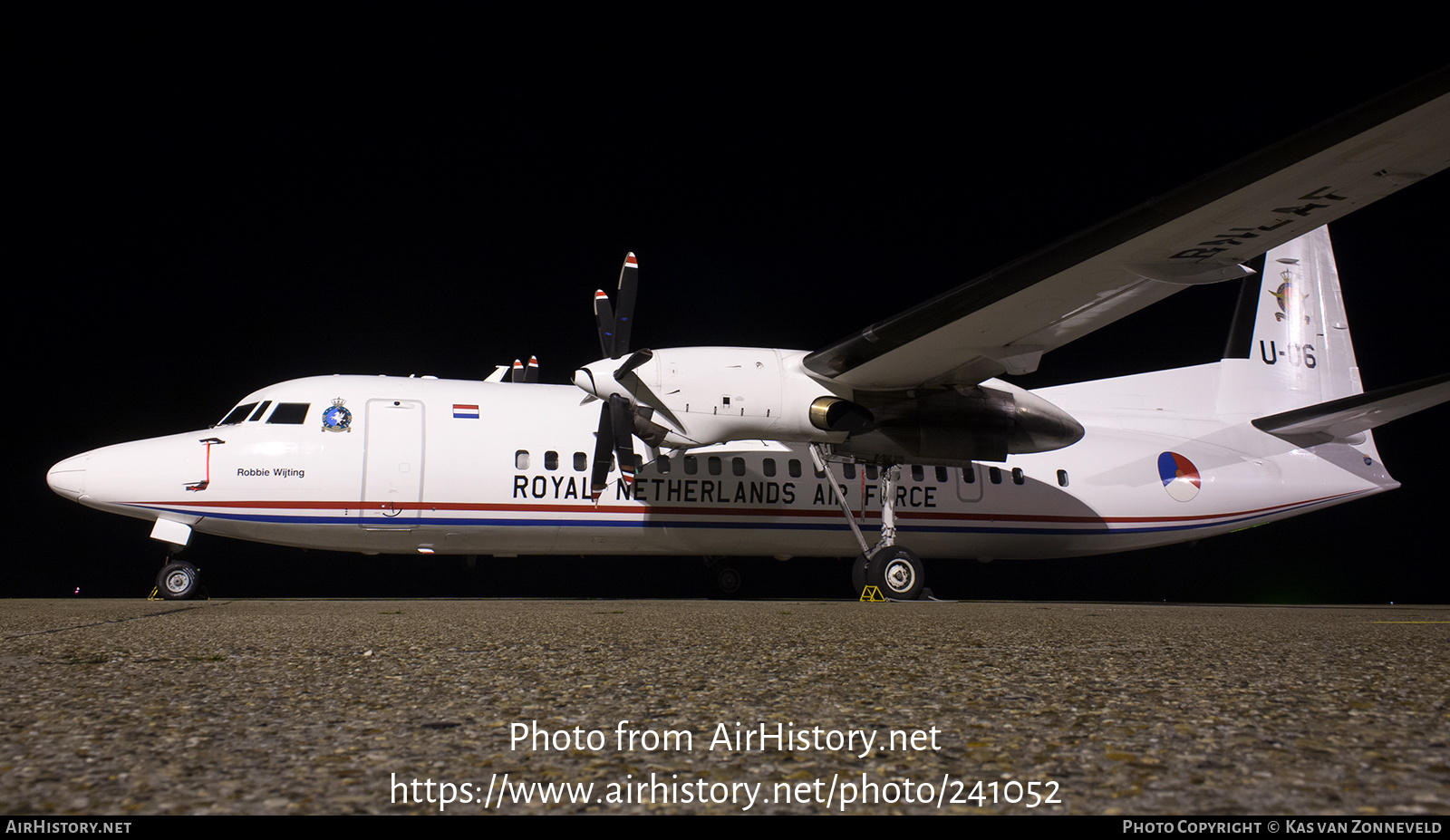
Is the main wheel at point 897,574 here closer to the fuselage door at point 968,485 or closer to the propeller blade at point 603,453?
the fuselage door at point 968,485

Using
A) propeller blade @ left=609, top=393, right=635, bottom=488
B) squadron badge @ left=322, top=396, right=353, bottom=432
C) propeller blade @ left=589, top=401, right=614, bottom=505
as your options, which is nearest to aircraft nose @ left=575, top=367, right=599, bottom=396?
propeller blade @ left=609, top=393, right=635, bottom=488

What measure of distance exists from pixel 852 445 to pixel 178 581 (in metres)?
7.41

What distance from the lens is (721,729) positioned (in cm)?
154

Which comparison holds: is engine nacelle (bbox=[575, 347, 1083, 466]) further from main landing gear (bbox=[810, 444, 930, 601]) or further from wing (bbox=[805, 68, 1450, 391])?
main landing gear (bbox=[810, 444, 930, 601])

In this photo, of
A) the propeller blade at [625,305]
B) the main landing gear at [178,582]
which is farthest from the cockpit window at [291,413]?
the propeller blade at [625,305]

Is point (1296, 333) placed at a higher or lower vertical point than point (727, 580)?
higher

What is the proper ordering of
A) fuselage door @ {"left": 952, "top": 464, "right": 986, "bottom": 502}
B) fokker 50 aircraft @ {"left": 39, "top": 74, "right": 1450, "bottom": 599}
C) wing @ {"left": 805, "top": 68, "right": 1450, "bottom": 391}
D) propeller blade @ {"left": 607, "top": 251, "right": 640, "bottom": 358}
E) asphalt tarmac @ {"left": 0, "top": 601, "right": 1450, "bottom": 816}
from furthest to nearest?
fuselage door @ {"left": 952, "top": 464, "right": 986, "bottom": 502} → propeller blade @ {"left": 607, "top": 251, "right": 640, "bottom": 358} → fokker 50 aircraft @ {"left": 39, "top": 74, "right": 1450, "bottom": 599} → wing @ {"left": 805, "top": 68, "right": 1450, "bottom": 391} → asphalt tarmac @ {"left": 0, "top": 601, "right": 1450, "bottom": 816}

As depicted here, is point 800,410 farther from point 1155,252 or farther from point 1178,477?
point 1178,477

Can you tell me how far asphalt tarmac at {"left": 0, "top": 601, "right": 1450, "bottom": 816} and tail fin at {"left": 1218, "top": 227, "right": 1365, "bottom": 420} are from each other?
11527 millimetres

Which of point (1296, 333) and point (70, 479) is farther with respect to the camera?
point (1296, 333)

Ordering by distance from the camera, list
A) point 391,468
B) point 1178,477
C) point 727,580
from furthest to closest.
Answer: point 727,580
point 1178,477
point 391,468

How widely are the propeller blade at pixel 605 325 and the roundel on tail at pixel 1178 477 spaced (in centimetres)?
807

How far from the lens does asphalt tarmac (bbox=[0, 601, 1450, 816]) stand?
1.13 metres

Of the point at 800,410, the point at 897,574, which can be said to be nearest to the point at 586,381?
the point at 800,410
